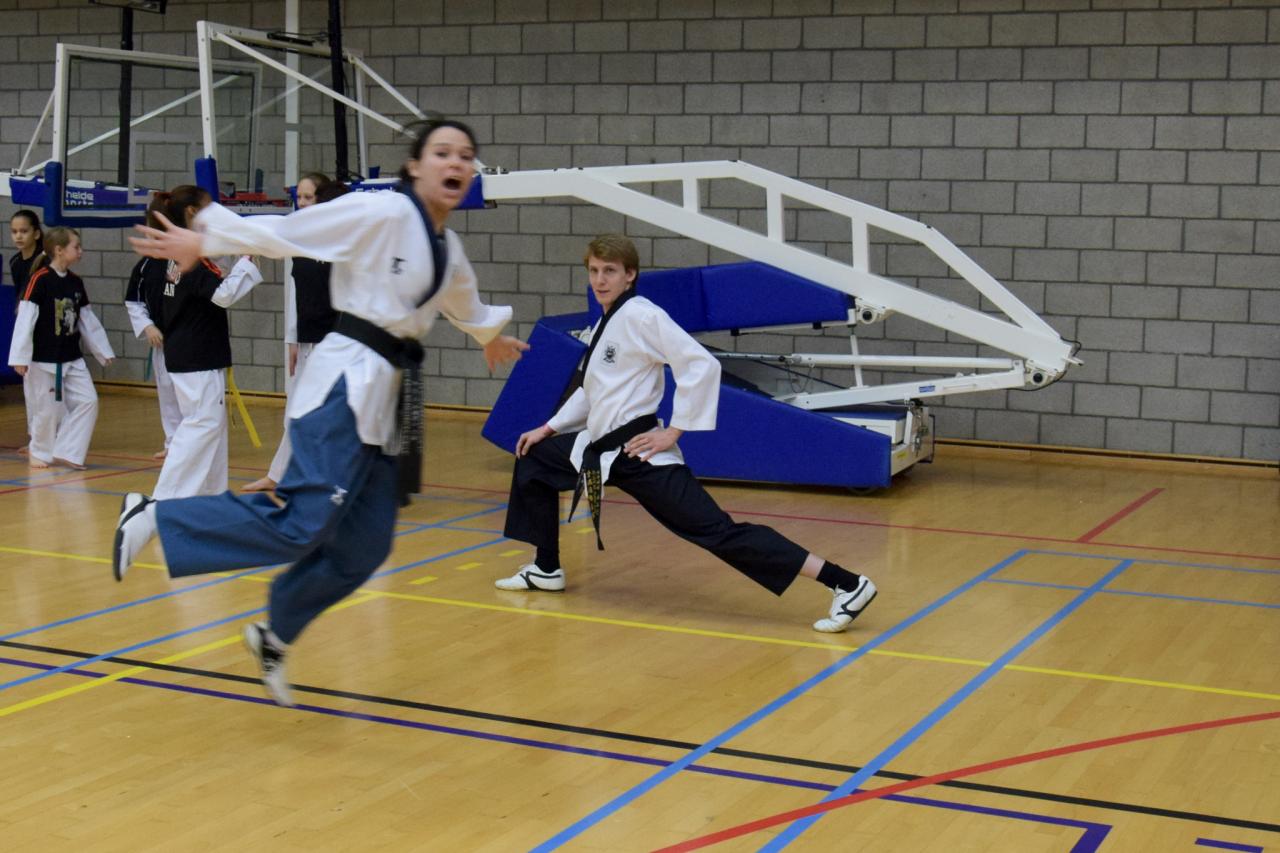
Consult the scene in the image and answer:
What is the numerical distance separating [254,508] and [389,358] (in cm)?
53

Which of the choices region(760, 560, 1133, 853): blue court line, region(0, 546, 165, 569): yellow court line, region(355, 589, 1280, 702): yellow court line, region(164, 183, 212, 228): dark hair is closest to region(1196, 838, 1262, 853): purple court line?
region(760, 560, 1133, 853): blue court line

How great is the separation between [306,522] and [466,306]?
34.5 inches

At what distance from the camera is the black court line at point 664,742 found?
143 inches

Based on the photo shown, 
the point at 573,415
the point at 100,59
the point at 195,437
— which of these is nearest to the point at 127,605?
the point at 195,437

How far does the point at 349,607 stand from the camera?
573 cm

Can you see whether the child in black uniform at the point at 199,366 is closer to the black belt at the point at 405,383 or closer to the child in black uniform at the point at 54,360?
the child in black uniform at the point at 54,360

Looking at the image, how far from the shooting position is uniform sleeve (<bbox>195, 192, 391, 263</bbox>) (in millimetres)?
3893

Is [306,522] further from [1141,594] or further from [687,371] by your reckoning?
[1141,594]

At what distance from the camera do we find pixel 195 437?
699cm

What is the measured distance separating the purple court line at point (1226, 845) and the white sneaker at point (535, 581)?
3061 mm

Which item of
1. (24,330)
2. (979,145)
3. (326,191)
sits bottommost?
(24,330)

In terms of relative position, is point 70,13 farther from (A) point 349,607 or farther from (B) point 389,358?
(B) point 389,358

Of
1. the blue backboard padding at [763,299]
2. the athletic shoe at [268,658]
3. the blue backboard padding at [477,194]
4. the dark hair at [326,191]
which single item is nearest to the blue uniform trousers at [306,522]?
the athletic shoe at [268,658]

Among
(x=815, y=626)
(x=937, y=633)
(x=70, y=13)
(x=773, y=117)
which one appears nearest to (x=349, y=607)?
(x=815, y=626)
